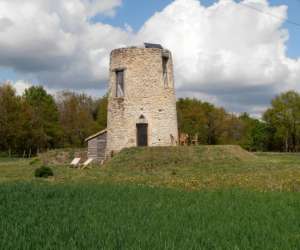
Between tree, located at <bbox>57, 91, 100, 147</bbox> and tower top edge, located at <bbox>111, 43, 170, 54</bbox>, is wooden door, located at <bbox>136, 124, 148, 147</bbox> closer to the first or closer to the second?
A: tower top edge, located at <bbox>111, 43, 170, 54</bbox>

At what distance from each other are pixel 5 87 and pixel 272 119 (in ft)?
127

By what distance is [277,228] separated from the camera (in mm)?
9008

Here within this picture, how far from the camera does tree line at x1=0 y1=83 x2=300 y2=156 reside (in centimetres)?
5659

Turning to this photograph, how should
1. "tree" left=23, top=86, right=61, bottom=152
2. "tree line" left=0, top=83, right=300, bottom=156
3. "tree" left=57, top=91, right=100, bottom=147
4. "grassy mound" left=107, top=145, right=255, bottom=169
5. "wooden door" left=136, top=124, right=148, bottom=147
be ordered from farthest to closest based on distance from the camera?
"tree" left=57, top=91, right=100, bottom=147
"tree" left=23, top=86, right=61, bottom=152
"tree line" left=0, top=83, right=300, bottom=156
"wooden door" left=136, top=124, right=148, bottom=147
"grassy mound" left=107, top=145, right=255, bottom=169

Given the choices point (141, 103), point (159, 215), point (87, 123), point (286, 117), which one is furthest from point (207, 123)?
point (159, 215)

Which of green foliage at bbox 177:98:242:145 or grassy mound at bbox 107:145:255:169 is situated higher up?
green foliage at bbox 177:98:242:145

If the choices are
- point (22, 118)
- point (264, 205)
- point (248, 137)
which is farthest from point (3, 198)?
point (248, 137)

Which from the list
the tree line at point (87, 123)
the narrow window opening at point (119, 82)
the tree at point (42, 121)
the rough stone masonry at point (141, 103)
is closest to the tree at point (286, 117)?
the tree line at point (87, 123)

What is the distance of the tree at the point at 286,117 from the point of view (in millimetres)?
68188

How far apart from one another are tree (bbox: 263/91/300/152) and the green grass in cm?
5602

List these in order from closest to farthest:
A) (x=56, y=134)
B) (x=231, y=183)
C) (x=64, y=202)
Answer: (x=64, y=202) → (x=231, y=183) → (x=56, y=134)

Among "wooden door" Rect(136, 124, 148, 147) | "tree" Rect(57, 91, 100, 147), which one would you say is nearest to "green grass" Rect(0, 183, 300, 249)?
"wooden door" Rect(136, 124, 148, 147)

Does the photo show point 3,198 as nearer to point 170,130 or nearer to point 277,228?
point 277,228

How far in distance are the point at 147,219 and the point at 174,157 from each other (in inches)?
701
